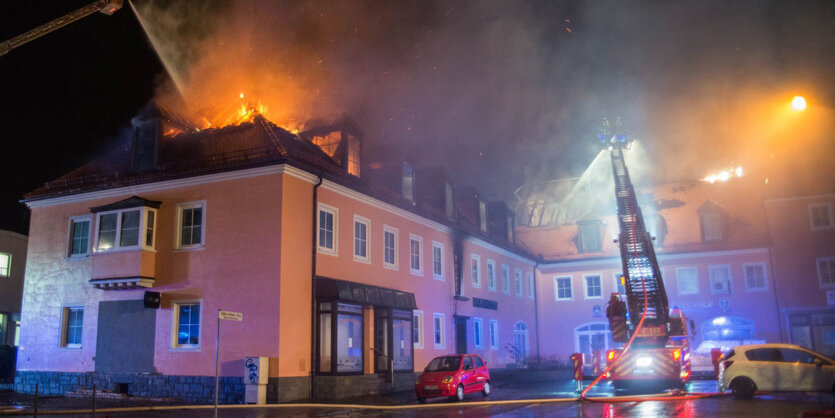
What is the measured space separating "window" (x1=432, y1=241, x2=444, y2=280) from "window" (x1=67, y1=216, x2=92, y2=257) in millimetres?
14095

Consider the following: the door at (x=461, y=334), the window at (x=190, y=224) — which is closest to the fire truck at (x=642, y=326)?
the door at (x=461, y=334)

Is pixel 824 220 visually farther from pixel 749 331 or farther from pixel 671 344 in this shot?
pixel 671 344

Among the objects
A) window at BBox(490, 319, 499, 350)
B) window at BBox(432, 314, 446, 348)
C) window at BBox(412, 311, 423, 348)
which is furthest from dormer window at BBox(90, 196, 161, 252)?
window at BBox(490, 319, 499, 350)

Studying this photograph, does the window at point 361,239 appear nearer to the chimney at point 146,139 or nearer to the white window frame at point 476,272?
the chimney at point 146,139

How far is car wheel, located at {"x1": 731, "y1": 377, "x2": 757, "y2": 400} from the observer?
701 inches

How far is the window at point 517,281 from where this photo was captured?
133ft

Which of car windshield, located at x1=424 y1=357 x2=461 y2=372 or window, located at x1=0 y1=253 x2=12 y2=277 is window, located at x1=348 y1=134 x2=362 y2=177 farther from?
window, located at x1=0 y1=253 x2=12 y2=277

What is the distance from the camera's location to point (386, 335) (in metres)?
24.4

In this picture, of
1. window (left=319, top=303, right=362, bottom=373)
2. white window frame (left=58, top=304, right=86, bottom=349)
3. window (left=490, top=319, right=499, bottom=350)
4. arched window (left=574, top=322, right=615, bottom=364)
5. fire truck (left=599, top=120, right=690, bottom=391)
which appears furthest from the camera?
arched window (left=574, top=322, right=615, bottom=364)

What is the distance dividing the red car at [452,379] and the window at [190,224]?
8562mm

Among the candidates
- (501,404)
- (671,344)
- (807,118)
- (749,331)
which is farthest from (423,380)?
(807,118)

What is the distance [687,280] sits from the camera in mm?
40156

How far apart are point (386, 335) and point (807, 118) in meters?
32.1

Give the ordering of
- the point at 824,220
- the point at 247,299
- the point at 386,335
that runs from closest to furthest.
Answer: the point at 247,299, the point at 386,335, the point at 824,220
